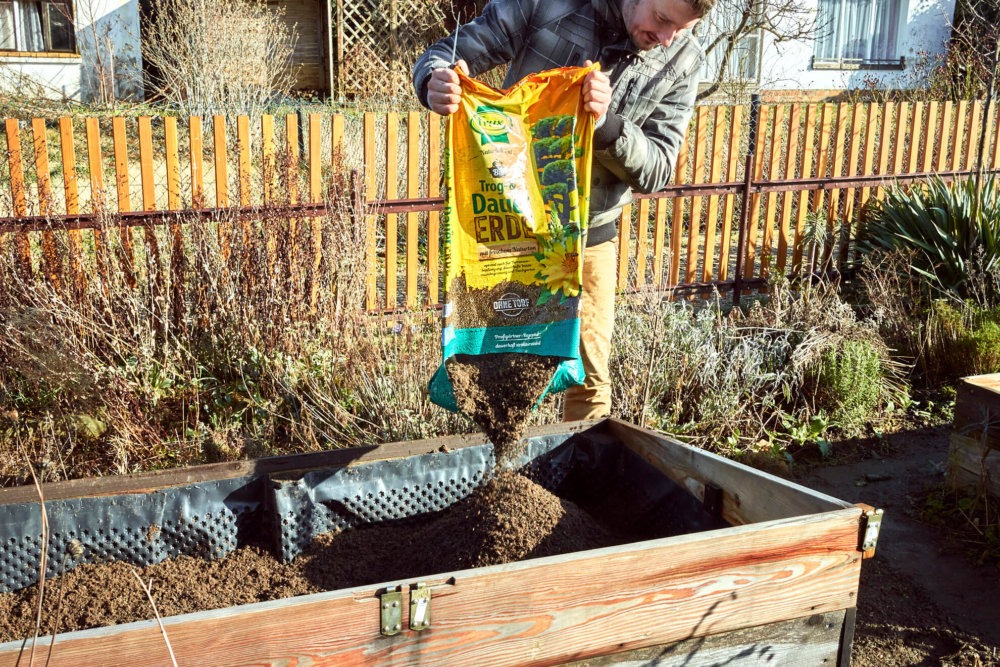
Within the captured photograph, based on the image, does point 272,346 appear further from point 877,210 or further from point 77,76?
point 77,76

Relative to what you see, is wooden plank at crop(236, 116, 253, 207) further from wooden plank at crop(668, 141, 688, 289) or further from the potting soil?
wooden plank at crop(668, 141, 688, 289)

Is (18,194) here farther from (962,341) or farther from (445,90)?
(962,341)

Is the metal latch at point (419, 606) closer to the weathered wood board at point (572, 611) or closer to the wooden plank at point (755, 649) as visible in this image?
the weathered wood board at point (572, 611)

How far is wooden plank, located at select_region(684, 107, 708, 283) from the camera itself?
265 inches

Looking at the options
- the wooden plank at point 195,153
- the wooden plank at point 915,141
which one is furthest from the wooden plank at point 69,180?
the wooden plank at point 915,141

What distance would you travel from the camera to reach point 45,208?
4531mm

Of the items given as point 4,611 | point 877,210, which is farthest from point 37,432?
point 877,210

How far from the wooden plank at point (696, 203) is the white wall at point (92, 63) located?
9.36 meters

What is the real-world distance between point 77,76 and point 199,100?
14.0ft

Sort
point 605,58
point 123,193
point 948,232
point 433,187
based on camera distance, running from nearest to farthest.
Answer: point 605,58 < point 123,193 < point 433,187 < point 948,232

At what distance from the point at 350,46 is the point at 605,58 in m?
13.3

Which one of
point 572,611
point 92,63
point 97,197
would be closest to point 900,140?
point 97,197

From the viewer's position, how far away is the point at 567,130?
2926 mm

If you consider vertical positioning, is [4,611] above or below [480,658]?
below
